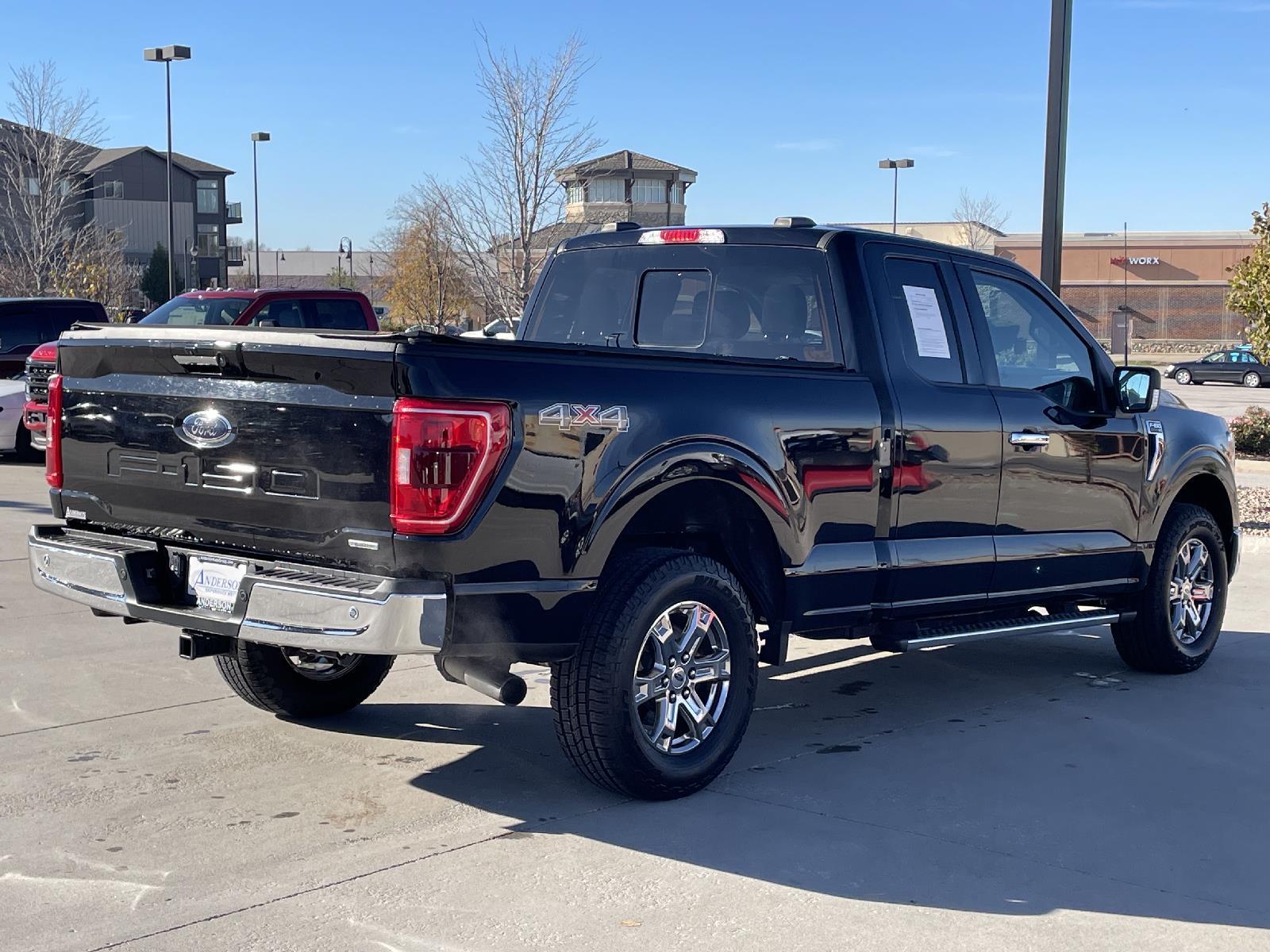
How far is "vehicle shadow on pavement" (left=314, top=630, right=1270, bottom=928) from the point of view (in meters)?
4.48

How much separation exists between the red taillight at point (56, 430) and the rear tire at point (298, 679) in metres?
0.97

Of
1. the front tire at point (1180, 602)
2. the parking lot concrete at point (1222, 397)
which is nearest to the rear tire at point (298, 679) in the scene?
the front tire at point (1180, 602)

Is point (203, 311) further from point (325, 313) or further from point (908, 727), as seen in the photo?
point (908, 727)

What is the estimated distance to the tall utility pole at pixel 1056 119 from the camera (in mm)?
11617

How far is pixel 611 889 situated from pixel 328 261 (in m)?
126

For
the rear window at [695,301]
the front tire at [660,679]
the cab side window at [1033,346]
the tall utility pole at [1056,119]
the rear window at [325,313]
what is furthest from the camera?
the rear window at [325,313]

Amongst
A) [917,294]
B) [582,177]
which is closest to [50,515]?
[917,294]

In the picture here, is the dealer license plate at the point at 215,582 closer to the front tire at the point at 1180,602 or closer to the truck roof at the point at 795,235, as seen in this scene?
the truck roof at the point at 795,235

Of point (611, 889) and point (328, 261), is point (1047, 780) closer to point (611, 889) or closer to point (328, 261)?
point (611, 889)

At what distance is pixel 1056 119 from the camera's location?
1166cm

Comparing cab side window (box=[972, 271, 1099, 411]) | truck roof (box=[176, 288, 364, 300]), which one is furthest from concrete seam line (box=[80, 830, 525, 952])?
truck roof (box=[176, 288, 364, 300])

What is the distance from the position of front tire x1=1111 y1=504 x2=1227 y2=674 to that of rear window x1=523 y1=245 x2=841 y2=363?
8.40ft

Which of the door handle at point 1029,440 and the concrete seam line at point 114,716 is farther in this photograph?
the door handle at point 1029,440

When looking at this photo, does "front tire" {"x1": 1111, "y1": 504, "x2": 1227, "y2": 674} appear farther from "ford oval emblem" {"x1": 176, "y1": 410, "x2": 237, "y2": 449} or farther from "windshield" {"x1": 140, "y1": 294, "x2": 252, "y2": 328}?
"windshield" {"x1": 140, "y1": 294, "x2": 252, "y2": 328}
